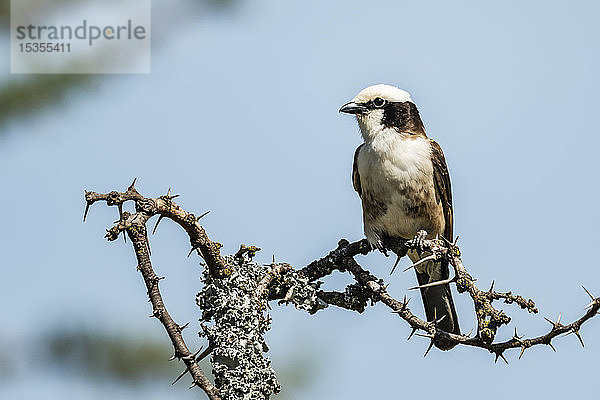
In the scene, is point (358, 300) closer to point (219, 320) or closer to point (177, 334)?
point (219, 320)

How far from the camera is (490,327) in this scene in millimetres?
2963

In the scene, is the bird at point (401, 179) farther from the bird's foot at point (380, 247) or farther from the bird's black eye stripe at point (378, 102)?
the bird's foot at point (380, 247)

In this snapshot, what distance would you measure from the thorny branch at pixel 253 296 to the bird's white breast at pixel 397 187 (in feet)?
3.54

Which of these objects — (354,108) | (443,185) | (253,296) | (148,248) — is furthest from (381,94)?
(148,248)

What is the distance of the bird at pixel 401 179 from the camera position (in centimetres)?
473

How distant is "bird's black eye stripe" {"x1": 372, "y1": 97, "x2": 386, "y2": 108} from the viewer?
5004 mm

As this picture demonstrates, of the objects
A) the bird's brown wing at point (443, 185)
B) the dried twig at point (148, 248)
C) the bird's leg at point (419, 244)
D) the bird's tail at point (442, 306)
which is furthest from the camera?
the bird's brown wing at point (443, 185)

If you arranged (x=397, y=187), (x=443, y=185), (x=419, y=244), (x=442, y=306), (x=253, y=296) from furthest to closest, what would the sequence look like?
(x=443, y=185) < (x=397, y=187) < (x=442, y=306) < (x=419, y=244) < (x=253, y=296)

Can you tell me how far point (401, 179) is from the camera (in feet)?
15.8

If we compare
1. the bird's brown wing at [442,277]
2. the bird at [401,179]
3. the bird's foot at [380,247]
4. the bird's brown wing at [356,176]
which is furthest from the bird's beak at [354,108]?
the bird's foot at [380,247]

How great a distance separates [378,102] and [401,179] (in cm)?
49

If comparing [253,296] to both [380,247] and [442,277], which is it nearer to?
[380,247]

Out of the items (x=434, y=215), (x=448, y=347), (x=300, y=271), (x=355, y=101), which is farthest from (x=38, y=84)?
(x=448, y=347)

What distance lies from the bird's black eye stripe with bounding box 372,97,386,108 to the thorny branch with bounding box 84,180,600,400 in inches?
59.2
